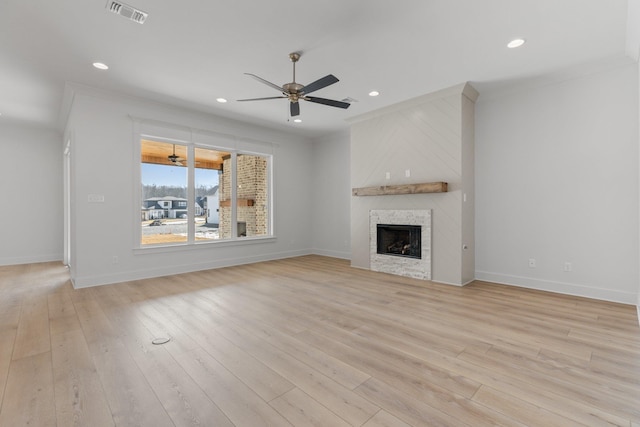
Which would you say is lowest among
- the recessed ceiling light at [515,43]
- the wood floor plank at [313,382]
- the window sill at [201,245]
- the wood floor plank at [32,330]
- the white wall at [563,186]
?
the wood floor plank at [313,382]

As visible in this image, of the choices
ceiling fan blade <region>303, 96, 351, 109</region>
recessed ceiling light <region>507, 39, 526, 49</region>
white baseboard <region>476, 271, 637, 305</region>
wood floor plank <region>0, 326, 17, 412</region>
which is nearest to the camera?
wood floor plank <region>0, 326, 17, 412</region>

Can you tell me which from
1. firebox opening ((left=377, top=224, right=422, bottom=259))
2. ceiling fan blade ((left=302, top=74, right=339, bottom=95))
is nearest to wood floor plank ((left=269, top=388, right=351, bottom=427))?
ceiling fan blade ((left=302, top=74, right=339, bottom=95))

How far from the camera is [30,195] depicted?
6.34 metres

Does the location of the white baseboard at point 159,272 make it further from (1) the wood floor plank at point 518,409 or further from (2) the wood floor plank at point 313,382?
(1) the wood floor plank at point 518,409

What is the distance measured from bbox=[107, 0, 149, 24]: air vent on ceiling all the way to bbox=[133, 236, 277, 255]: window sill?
3.50 m

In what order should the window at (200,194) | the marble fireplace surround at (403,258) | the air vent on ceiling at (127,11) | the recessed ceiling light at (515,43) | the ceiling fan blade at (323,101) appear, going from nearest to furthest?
the air vent on ceiling at (127,11), the recessed ceiling light at (515,43), the ceiling fan blade at (323,101), the marble fireplace surround at (403,258), the window at (200,194)

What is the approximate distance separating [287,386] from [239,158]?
526cm

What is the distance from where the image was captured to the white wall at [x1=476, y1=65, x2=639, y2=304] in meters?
3.57

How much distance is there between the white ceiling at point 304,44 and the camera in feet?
8.75

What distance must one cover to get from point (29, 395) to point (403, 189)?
4721 mm

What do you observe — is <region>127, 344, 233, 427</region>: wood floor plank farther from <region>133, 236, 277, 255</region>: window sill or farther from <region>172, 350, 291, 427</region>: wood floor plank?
<region>133, 236, 277, 255</region>: window sill

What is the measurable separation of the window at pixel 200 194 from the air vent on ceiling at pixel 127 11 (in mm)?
2727

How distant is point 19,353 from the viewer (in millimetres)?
2379

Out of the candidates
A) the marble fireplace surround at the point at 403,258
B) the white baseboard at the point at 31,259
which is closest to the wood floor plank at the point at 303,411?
the marble fireplace surround at the point at 403,258
